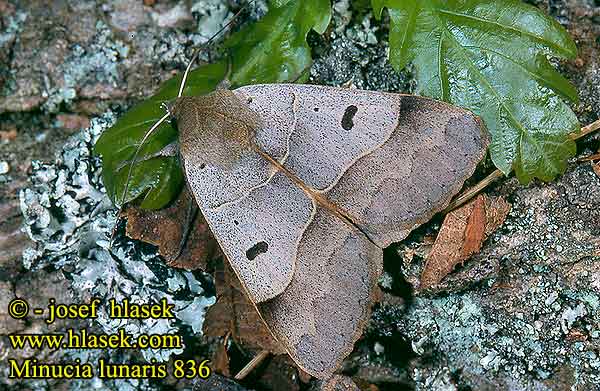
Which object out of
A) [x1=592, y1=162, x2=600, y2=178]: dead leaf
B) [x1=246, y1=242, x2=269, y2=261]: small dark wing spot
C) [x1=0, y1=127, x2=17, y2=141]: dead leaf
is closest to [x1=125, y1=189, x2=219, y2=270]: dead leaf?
[x1=246, y1=242, x2=269, y2=261]: small dark wing spot

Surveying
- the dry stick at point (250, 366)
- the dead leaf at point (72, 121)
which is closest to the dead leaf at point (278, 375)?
the dry stick at point (250, 366)

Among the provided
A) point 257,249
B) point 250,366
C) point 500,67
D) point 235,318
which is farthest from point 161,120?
point 500,67

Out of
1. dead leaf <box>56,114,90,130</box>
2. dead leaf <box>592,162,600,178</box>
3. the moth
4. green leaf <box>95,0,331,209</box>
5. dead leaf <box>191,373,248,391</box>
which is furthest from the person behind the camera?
dead leaf <box>56,114,90,130</box>

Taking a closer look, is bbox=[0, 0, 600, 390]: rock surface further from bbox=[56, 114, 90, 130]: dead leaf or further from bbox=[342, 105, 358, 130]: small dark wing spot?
bbox=[342, 105, 358, 130]: small dark wing spot

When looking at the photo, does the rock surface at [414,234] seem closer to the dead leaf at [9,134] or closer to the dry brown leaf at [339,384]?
the dead leaf at [9,134]

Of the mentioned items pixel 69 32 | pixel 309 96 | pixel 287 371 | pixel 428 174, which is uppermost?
pixel 69 32

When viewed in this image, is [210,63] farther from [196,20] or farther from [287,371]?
[287,371]


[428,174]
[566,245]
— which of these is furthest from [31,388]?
[566,245]
